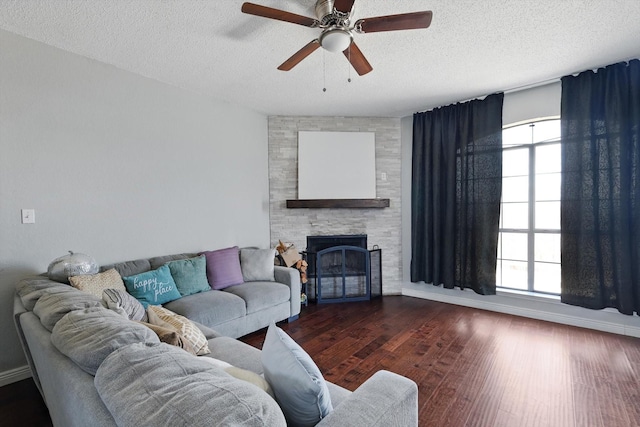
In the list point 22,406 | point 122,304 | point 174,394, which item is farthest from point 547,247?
point 22,406

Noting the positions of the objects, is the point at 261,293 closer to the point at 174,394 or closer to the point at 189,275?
the point at 189,275

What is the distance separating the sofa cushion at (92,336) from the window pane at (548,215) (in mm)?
4015

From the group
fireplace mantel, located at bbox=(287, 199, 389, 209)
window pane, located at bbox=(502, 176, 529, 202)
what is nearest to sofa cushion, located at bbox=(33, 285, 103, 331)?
fireplace mantel, located at bbox=(287, 199, 389, 209)

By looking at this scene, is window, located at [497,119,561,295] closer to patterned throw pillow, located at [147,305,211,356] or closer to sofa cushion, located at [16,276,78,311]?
patterned throw pillow, located at [147,305,211,356]

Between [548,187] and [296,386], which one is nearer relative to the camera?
[296,386]

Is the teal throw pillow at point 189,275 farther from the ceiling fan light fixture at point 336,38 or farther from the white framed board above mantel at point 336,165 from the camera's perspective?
the ceiling fan light fixture at point 336,38

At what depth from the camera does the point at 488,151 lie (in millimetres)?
3586

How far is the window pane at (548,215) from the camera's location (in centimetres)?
338

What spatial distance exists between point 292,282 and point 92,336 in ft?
7.73

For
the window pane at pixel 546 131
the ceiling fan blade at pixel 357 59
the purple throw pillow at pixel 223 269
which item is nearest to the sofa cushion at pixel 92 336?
the purple throw pillow at pixel 223 269

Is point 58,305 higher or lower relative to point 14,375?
higher

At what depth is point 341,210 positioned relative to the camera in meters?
4.32

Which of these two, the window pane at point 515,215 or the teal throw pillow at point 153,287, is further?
the window pane at point 515,215

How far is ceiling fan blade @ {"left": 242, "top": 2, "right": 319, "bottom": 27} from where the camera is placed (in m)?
1.68
